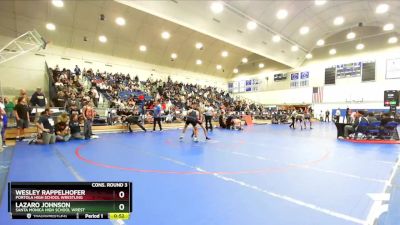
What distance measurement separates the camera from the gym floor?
8.84 feet

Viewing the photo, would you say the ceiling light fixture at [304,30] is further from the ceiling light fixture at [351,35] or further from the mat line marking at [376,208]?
the mat line marking at [376,208]

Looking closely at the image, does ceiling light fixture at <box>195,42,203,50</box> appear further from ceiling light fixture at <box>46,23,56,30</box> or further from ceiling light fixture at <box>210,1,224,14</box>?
ceiling light fixture at <box>46,23,56,30</box>

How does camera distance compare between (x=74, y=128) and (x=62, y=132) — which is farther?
(x=74, y=128)

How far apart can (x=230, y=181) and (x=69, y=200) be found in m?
2.82

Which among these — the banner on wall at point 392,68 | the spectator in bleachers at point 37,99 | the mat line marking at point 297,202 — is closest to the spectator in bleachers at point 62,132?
the spectator in bleachers at point 37,99

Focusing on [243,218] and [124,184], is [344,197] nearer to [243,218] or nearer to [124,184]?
[243,218]

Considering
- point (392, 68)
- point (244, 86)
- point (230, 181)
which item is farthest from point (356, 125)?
point (244, 86)

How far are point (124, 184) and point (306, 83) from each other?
31922 mm

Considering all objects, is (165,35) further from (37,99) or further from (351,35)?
(351,35)

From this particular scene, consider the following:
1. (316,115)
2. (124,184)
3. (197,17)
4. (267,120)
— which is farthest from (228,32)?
(316,115)

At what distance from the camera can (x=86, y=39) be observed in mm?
20516

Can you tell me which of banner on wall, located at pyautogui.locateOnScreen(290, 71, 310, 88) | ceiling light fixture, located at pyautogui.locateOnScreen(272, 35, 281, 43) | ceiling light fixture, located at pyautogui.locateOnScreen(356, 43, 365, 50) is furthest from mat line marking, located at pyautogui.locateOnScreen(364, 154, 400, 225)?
banner on wall, located at pyautogui.locateOnScreen(290, 71, 310, 88)

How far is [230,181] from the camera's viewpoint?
399 cm

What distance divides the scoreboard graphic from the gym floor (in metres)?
1.02
